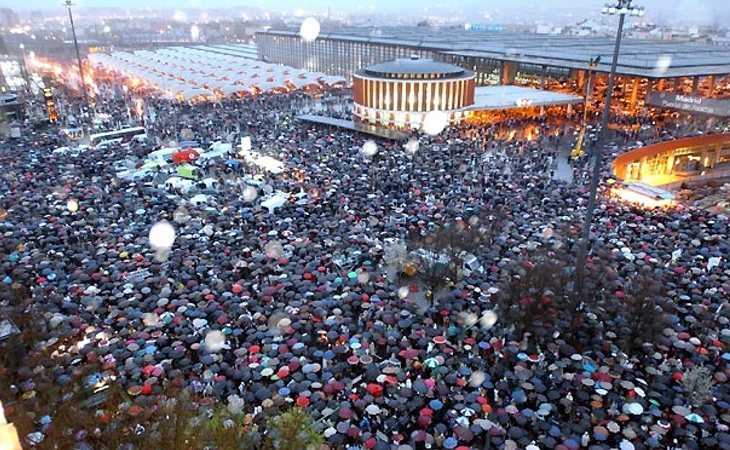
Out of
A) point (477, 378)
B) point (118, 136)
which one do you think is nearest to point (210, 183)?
point (118, 136)

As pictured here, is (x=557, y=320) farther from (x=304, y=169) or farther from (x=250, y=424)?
(x=304, y=169)

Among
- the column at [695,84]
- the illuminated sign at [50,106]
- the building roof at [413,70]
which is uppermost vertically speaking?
the building roof at [413,70]

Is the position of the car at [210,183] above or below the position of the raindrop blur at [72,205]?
below

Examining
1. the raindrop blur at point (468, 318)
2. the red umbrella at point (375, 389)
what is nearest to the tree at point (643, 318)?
the raindrop blur at point (468, 318)

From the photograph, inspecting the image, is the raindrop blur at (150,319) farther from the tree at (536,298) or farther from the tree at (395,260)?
the tree at (536,298)

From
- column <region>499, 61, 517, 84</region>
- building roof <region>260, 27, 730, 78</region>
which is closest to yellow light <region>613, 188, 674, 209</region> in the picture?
building roof <region>260, 27, 730, 78</region>

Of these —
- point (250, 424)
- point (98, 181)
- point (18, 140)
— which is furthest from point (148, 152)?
point (250, 424)
